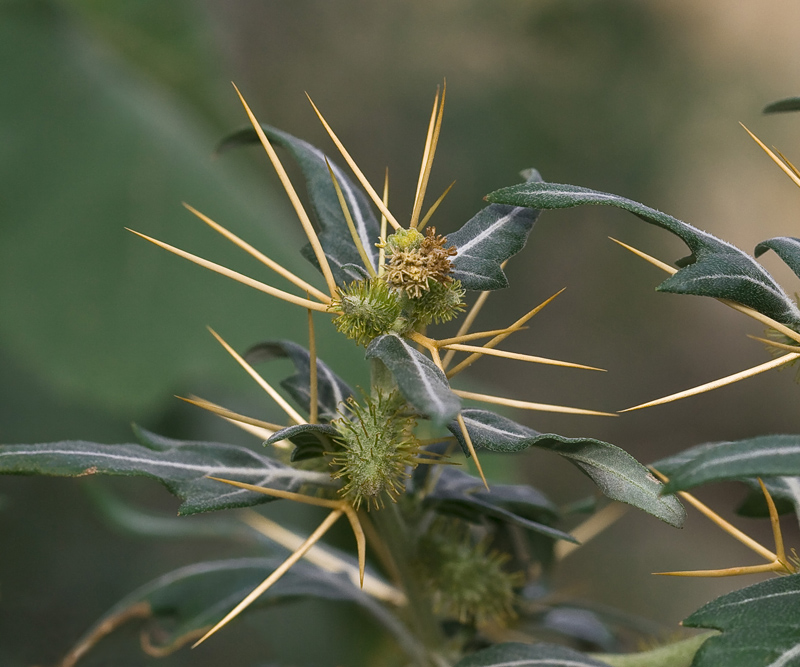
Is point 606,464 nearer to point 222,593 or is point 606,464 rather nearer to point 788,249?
point 788,249

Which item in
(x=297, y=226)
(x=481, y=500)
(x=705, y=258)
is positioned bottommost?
(x=297, y=226)

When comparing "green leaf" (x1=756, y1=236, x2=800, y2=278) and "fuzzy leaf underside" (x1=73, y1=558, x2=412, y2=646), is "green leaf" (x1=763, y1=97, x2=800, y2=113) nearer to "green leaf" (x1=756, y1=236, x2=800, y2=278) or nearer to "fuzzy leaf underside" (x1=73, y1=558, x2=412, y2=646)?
"green leaf" (x1=756, y1=236, x2=800, y2=278)

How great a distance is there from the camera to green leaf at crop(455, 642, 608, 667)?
46 cm

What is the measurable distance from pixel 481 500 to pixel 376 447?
14cm

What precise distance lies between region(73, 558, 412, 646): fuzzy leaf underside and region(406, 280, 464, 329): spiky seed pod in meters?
0.31

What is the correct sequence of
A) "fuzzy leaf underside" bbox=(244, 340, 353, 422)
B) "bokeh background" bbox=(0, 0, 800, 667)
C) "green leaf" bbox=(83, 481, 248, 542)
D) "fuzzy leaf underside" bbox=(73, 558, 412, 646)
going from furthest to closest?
"bokeh background" bbox=(0, 0, 800, 667)
"green leaf" bbox=(83, 481, 248, 542)
"fuzzy leaf underside" bbox=(73, 558, 412, 646)
"fuzzy leaf underside" bbox=(244, 340, 353, 422)

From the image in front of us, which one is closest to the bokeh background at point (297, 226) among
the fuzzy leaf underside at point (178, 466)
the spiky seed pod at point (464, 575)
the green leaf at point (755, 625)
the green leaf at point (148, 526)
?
the green leaf at point (148, 526)

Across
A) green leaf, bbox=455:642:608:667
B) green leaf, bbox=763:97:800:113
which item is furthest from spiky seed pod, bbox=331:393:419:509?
green leaf, bbox=763:97:800:113

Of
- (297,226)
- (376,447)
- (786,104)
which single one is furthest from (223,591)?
(297,226)

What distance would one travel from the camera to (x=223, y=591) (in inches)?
25.1

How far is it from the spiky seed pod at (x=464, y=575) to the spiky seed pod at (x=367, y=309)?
24 centimetres

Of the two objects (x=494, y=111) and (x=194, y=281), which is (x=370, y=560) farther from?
(x=494, y=111)

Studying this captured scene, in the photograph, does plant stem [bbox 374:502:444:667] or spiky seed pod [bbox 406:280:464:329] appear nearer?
spiky seed pod [bbox 406:280:464:329]

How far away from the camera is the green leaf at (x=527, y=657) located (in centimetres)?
46
